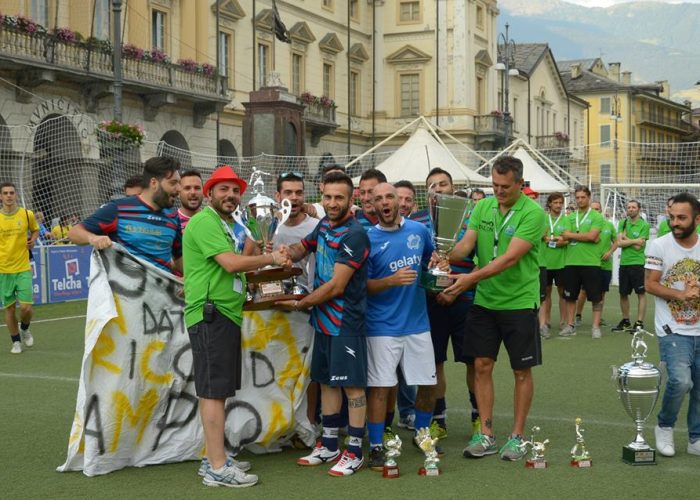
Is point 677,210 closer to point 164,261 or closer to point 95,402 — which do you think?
Answer: point 164,261

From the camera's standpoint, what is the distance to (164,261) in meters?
7.38

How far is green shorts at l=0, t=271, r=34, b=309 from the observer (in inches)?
520

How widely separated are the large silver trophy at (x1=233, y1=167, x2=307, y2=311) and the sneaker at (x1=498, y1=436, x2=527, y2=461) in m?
1.74

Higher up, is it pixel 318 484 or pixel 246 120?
pixel 246 120

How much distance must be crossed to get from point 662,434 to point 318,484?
2.50 metres

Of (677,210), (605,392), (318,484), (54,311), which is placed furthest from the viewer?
(54,311)

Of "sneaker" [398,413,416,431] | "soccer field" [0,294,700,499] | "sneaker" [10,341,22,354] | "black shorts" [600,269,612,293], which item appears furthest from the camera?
"black shorts" [600,269,612,293]

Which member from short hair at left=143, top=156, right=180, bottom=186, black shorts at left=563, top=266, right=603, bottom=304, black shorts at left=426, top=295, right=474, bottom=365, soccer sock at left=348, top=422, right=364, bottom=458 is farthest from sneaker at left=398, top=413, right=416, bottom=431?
black shorts at left=563, top=266, right=603, bottom=304

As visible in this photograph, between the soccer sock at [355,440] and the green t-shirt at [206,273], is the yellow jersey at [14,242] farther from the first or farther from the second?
the soccer sock at [355,440]

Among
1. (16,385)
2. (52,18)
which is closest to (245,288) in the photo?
(16,385)

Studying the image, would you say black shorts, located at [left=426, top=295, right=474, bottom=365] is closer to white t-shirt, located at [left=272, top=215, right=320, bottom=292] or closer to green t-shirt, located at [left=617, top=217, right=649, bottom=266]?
white t-shirt, located at [left=272, top=215, right=320, bottom=292]

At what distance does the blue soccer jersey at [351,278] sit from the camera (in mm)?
6707

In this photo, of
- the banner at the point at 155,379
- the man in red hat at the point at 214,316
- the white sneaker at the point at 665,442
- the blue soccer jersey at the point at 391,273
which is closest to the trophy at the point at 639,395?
the white sneaker at the point at 665,442

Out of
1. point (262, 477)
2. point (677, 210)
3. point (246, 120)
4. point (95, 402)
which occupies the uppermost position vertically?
point (246, 120)
